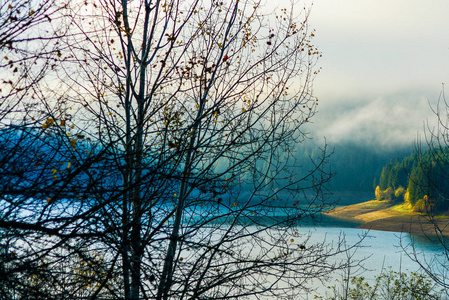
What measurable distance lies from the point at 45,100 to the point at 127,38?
1593 mm

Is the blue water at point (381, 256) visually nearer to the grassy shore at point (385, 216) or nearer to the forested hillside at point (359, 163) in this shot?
the grassy shore at point (385, 216)

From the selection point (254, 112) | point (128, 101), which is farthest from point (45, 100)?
point (254, 112)

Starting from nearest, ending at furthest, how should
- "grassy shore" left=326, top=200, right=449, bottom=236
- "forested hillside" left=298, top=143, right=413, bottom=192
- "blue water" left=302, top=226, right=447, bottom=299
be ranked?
"blue water" left=302, top=226, right=447, bottom=299, "grassy shore" left=326, top=200, right=449, bottom=236, "forested hillside" left=298, top=143, right=413, bottom=192

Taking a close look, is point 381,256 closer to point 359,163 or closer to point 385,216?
point 385,216

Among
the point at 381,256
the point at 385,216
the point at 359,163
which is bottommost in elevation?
the point at 381,256

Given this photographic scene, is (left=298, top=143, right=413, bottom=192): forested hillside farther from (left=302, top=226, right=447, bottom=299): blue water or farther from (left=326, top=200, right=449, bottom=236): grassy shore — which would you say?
(left=302, top=226, right=447, bottom=299): blue water

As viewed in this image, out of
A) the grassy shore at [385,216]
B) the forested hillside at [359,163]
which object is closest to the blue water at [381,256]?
the grassy shore at [385,216]

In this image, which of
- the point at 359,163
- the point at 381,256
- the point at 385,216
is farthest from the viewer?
the point at 359,163

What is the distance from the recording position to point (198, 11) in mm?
6801

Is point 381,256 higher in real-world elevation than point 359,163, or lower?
lower

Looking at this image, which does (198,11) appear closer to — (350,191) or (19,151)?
(19,151)

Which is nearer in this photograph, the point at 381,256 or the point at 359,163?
the point at 381,256

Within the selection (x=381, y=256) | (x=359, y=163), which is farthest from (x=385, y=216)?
(x=359, y=163)

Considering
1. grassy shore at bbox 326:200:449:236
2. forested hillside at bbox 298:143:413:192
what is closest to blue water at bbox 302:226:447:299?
grassy shore at bbox 326:200:449:236
